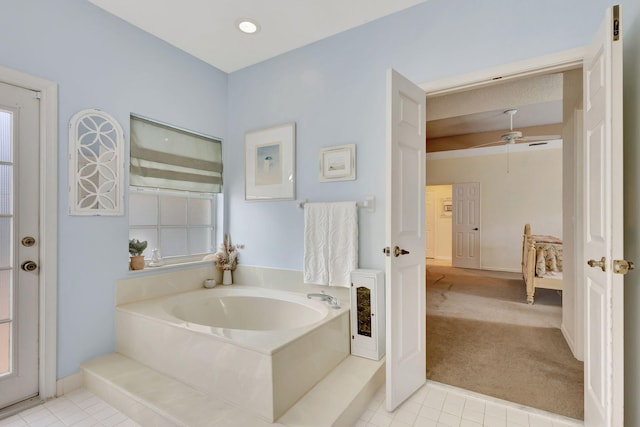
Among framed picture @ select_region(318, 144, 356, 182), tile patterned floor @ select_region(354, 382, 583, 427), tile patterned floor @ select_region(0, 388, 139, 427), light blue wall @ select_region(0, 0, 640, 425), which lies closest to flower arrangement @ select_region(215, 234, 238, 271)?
light blue wall @ select_region(0, 0, 640, 425)

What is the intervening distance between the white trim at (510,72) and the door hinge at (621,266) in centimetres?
120

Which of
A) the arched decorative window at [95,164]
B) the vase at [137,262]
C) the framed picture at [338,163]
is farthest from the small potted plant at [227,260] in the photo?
the framed picture at [338,163]

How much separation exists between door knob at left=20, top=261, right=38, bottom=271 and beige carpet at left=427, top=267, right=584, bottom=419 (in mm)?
2703

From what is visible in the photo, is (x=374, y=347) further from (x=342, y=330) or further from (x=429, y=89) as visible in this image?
(x=429, y=89)

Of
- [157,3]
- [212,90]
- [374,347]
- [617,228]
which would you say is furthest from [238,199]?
[617,228]

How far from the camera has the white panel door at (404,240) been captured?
1777mm

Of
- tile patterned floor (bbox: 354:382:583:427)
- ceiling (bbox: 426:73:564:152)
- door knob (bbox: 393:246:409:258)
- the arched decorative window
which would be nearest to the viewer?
tile patterned floor (bbox: 354:382:583:427)

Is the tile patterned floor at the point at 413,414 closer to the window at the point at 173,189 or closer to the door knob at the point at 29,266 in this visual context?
the door knob at the point at 29,266

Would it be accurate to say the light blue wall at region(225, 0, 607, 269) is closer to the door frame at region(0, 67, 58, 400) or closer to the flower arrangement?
the flower arrangement

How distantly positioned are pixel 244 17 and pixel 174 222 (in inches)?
73.2

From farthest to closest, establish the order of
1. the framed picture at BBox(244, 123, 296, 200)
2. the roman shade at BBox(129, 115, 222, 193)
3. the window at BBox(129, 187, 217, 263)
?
the framed picture at BBox(244, 123, 296, 200)
the window at BBox(129, 187, 217, 263)
the roman shade at BBox(129, 115, 222, 193)

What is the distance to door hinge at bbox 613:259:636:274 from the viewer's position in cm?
118

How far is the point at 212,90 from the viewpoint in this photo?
121 inches

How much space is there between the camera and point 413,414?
1769 millimetres
